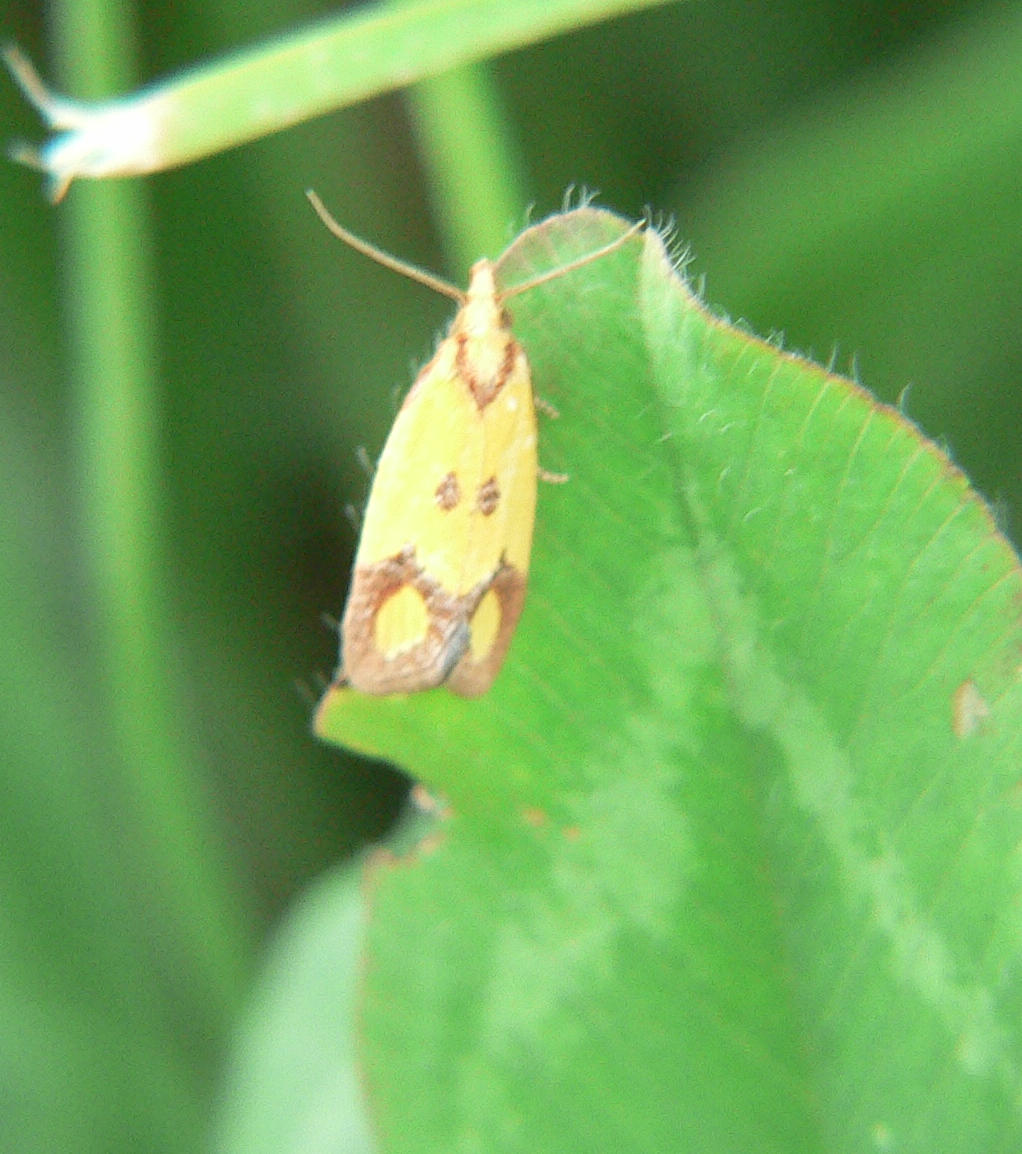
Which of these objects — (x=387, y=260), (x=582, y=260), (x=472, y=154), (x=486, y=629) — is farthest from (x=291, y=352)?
(x=582, y=260)

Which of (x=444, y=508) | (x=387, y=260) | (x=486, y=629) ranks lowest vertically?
(x=486, y=629)

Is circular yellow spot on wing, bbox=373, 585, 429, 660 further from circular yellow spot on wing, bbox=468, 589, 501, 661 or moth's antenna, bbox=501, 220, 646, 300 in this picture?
moth's antenna, bbox=501, 220, 646, 300

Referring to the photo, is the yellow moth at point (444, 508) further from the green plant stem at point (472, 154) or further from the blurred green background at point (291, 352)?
the blurred green background at point (291, 352)

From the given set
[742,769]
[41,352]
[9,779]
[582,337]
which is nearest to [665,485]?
[582,337]

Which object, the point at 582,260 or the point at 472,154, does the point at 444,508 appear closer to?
the point at 582,260

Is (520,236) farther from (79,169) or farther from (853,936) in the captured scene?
(853,936)

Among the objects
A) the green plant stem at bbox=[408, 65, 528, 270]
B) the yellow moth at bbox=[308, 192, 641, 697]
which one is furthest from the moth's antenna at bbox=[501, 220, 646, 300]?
the green plant stem at bbox=[408, 65, 528, 270]

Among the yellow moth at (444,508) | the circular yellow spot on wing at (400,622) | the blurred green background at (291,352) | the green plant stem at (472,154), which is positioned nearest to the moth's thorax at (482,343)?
the yellow moth at (444,508)

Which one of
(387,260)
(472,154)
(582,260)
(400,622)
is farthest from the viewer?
(472,154)
